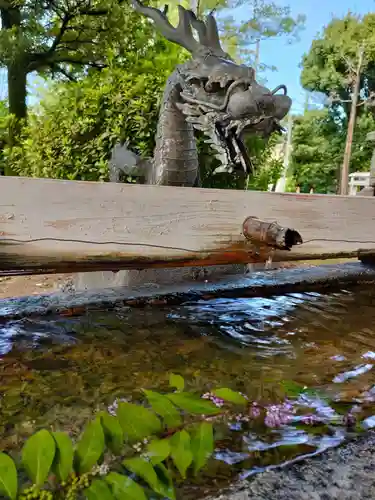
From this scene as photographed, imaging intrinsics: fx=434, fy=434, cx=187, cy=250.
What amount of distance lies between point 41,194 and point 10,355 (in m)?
0.68

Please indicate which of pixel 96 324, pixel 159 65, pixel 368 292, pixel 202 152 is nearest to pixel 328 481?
pixel 96 324

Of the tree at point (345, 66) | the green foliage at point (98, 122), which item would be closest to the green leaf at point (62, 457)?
the green foliage at point (98, 122)

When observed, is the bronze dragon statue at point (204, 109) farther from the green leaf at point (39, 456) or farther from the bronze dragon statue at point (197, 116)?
the green leaf at point (39, 456)

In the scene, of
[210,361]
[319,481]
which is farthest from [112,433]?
[210,361]

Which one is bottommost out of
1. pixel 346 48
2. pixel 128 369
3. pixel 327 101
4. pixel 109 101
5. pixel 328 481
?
pixel 128 369

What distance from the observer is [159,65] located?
5234mm

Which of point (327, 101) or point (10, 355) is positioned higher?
point (327, 101)

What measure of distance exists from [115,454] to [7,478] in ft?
0.58

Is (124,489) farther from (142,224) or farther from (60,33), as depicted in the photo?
(60,33)

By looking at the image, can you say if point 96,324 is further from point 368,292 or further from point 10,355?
point 368,292

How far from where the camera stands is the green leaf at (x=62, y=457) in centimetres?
65

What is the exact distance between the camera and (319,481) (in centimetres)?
76

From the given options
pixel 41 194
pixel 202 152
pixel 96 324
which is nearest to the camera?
pixel 41 194

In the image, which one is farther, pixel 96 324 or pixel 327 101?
pixel 327 101
